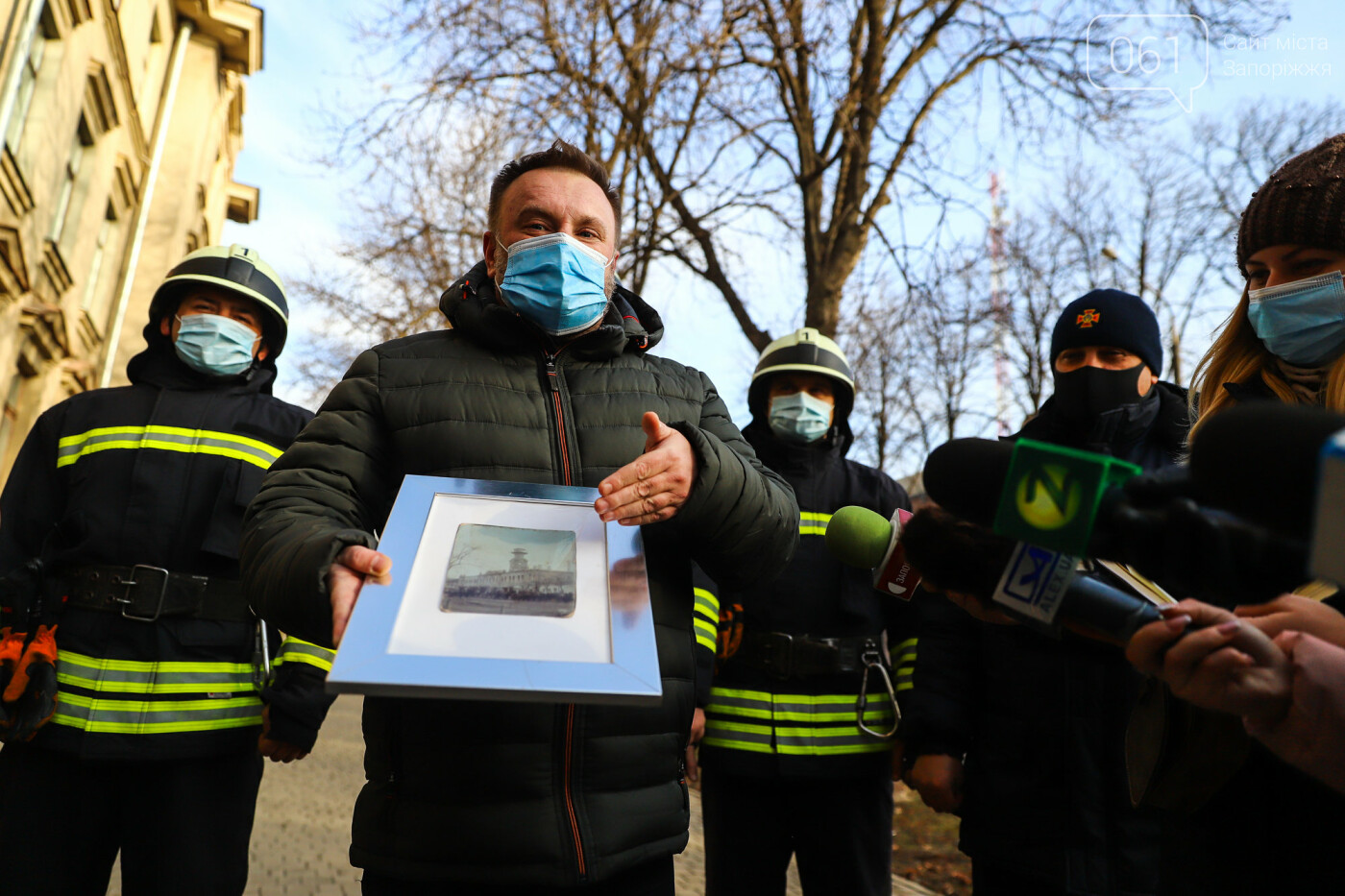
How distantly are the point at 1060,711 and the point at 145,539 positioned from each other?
2972 mm

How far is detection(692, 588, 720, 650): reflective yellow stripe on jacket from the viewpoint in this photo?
362 centimetres

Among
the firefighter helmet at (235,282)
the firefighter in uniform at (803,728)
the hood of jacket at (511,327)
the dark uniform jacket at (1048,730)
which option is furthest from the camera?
the firefighter helmet at (235,282)

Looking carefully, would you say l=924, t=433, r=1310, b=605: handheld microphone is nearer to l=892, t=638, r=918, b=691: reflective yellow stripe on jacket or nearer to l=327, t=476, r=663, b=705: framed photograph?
l=327, t=476, r=663, b=705: framed photograph

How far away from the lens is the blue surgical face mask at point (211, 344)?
144 inches

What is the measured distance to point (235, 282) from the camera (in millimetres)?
3771

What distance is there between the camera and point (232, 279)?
3.79 metres

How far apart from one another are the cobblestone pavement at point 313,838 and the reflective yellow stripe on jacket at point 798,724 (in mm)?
1961

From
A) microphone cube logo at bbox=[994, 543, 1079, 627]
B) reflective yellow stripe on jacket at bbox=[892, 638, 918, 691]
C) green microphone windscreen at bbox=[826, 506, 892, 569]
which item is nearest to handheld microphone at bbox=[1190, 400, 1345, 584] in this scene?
microphone cube logo at bbox=[994, 543, 1079, 627]

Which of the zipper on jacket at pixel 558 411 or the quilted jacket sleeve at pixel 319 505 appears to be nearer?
the quilted jacket sleeve at pixel 319 505

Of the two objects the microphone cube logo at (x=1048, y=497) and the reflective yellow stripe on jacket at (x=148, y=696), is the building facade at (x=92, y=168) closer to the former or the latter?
the reflective yellow stripe on jacket at (x=148, y=696)

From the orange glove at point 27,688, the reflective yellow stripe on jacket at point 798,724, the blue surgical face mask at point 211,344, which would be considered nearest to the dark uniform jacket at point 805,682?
the reflective yellow stripe on jacket at point 798,724

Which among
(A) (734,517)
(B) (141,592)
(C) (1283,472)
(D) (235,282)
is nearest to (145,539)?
(B) (141,592)

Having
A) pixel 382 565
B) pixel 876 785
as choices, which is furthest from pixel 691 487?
pixel 876 785

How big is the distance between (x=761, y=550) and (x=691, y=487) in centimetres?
32
